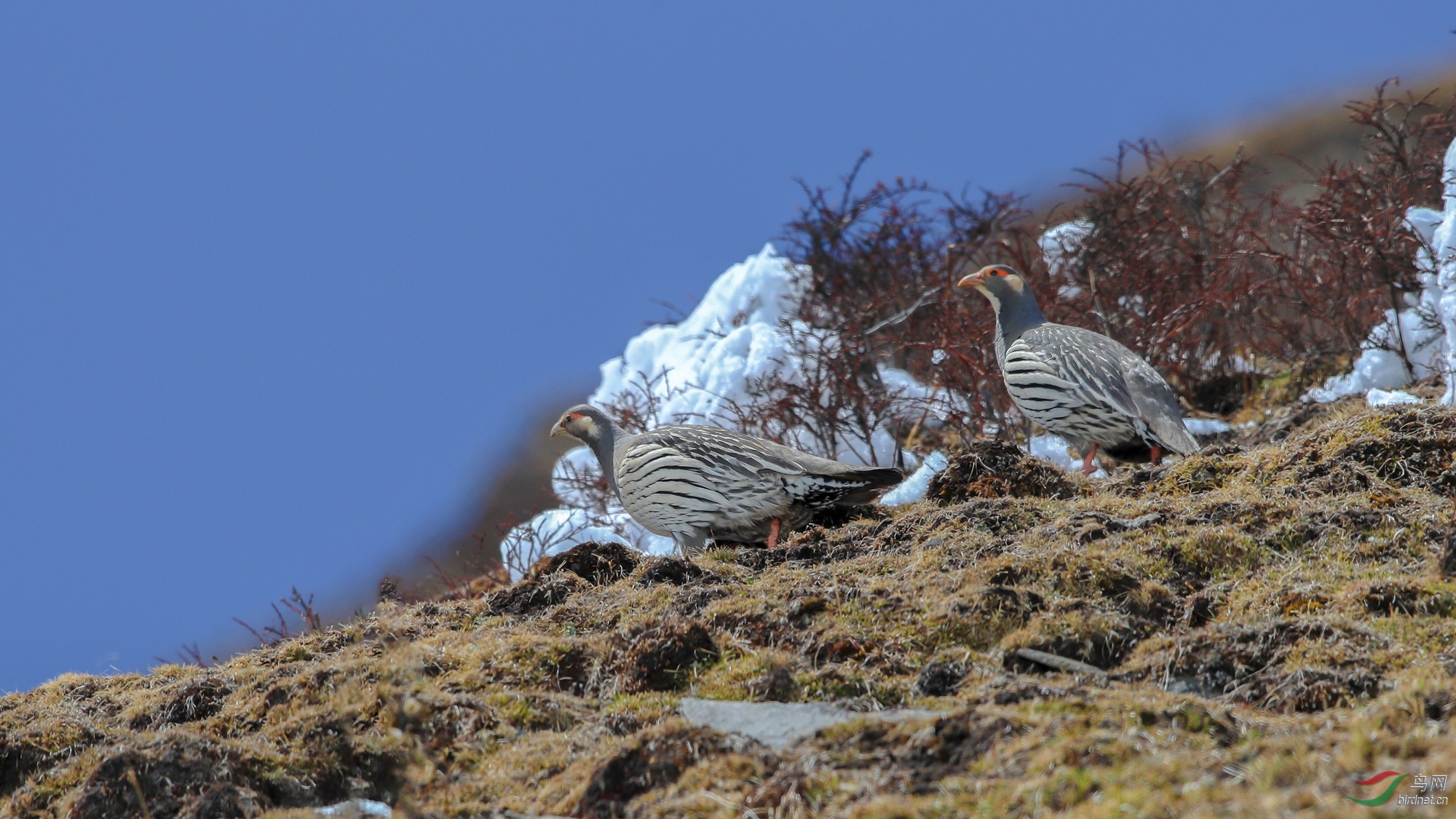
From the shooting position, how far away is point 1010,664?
5.37 metres

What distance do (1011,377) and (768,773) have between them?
598 cm

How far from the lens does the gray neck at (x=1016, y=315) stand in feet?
33.7

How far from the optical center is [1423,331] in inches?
437

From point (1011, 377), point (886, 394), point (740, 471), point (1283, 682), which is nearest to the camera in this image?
point (1283, 682)

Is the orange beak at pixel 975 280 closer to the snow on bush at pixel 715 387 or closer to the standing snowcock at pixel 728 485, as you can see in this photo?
the snow on bush at pixel 715 387

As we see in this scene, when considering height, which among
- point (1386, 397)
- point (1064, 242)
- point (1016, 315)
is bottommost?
point (1386, 397)

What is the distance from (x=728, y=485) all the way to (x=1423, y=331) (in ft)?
21.5

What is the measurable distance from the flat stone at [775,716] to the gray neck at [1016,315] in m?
5.74

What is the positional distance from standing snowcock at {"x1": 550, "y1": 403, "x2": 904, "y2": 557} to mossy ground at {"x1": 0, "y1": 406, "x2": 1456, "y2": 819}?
0.78 m

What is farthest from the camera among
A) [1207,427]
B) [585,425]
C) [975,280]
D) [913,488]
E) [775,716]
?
[1207,427]

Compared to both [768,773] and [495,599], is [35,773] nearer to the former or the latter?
[495,599]

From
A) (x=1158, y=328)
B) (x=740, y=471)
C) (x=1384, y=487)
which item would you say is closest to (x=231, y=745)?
(x=740, y=471)

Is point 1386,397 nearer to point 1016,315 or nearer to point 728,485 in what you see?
point 1016,315

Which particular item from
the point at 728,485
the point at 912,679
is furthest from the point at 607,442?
the point at 912,679
